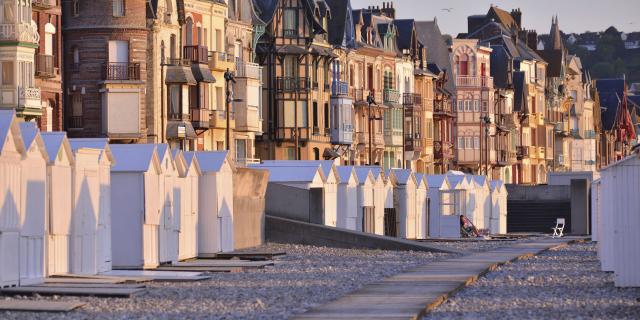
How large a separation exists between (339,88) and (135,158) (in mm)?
60426

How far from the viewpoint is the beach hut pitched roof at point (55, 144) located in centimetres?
3528

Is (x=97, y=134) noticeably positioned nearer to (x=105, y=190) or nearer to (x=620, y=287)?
(x=105, y=190)

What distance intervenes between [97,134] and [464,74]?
6727 centimetres

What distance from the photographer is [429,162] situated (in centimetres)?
12294

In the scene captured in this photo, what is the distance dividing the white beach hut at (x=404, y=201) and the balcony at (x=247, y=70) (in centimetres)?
1307

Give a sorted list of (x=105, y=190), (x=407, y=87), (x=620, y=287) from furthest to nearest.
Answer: (x=407, y=87), (x=105, y=190), (x=620, y=287)

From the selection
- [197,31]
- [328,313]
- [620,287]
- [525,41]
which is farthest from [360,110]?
[328,313]

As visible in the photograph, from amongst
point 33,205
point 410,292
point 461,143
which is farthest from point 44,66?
point 461,143

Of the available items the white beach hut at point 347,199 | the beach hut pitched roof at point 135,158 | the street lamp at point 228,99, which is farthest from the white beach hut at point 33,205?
the street lamp at point 228,99

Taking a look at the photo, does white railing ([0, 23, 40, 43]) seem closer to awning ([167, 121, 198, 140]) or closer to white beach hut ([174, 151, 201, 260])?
awning ([167, 121, 198, 140])

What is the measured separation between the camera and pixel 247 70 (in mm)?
86062

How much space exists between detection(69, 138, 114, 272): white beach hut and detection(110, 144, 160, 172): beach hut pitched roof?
1384 millimetres

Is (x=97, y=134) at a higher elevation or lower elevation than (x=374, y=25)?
lower

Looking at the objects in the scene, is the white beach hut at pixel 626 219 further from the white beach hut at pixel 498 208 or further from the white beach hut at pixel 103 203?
the white beach hut at pixel 498 208
